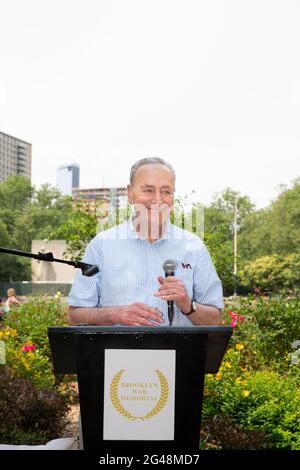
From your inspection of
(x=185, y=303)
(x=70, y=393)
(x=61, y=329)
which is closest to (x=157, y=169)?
(x=185, y=303)

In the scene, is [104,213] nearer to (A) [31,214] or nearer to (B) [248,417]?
(B) [248,417]

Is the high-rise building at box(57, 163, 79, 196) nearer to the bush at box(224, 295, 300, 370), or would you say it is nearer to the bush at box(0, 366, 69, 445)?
the bush at box(0, 366, 69, 445)

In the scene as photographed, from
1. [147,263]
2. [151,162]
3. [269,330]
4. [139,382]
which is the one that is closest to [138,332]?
[139,382]

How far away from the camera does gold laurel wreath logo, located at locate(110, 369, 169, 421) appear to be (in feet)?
7.45

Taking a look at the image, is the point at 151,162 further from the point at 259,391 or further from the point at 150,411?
the point at 259,391

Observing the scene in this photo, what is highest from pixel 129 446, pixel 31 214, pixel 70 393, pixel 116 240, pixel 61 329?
pixel 31 214

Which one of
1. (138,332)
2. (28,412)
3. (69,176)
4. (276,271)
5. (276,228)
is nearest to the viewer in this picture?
(138,332)

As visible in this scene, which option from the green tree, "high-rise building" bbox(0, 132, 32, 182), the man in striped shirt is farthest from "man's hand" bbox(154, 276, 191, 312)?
the green tree

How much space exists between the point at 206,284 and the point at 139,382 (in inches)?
29.3

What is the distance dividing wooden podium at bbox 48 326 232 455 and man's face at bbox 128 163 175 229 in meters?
0.88

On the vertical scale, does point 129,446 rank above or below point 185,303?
below

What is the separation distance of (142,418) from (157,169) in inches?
47.7

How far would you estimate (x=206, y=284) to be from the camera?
288 cm

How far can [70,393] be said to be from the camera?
16.4ft
